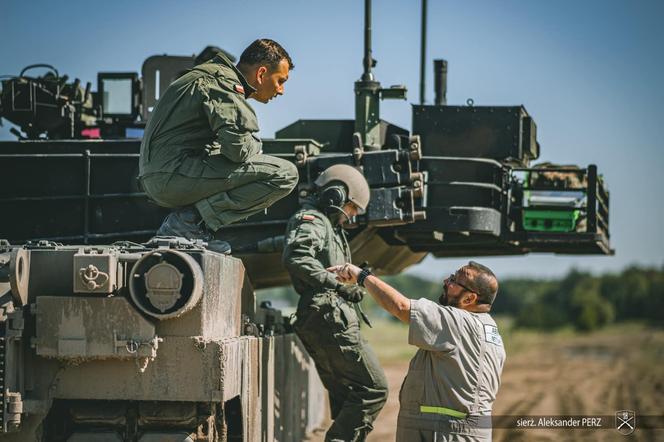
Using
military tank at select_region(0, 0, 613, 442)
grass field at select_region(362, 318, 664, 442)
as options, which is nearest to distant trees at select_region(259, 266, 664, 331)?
grass field at select_region(362, 318, 664, 442)

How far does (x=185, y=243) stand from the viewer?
7.37 m

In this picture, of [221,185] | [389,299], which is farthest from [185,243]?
[389,299]

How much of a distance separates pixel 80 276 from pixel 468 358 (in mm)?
2176

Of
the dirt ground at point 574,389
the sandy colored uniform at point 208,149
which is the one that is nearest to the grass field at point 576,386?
the dirt ground at point 574,389

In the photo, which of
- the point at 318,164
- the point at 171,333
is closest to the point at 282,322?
the point at 318,164

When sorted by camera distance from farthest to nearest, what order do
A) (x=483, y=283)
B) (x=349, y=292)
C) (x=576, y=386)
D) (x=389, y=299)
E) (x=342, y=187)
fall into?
(x=576, y=386)
(x=342, y=187)
(x=349, y=292)
(x=483, y=283)
(x=389, y=299)

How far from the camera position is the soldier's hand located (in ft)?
28.3

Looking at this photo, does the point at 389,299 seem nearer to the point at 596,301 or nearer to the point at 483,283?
the point at 483,283

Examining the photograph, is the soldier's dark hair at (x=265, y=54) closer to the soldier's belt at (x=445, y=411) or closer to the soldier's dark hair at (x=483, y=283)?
the soldier's dark hair at (x=483, y=283)

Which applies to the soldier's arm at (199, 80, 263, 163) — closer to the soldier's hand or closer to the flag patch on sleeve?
the soldier's hand

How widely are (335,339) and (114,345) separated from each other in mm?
2401

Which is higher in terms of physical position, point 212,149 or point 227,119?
point 227,119

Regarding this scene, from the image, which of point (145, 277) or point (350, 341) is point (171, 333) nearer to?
point (145, 277)

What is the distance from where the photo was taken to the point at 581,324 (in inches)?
2719
